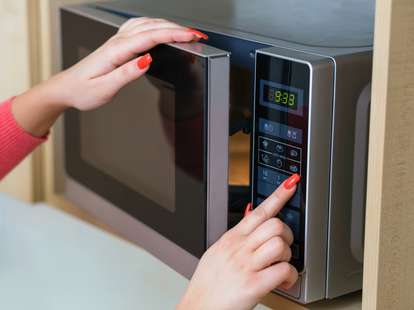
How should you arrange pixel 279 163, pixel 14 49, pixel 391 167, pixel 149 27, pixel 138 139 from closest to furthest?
1. pixel 391 167
2. pixel 279 163
3. pixel 149 27
4. pixel 138 139
5. pixel 14 49

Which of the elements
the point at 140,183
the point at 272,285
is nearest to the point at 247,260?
the point at 272,285

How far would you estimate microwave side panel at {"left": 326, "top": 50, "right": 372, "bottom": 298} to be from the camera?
29.7 inches

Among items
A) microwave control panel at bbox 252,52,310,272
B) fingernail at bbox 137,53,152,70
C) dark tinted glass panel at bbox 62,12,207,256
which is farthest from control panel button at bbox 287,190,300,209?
fingernail at bbox 137,53,152,70

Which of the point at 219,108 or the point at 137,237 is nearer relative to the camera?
the point at 219,108

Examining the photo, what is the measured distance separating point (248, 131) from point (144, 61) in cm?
14

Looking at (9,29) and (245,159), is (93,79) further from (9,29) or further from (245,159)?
(9,29)

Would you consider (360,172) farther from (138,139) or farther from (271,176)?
(138,139)

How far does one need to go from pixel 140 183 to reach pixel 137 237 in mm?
65

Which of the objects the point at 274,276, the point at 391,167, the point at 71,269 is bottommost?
the point at 71,269

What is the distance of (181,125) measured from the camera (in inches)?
34.8

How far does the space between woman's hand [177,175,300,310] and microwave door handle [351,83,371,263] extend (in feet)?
0.19

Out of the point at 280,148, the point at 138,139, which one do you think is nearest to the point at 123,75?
the point at 138,139

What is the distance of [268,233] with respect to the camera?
76 centimetres

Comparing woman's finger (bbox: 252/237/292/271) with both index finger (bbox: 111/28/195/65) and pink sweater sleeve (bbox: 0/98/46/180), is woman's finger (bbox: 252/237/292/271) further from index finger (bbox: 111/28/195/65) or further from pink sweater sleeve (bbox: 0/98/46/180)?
pink sweater sleeve (bbox: 0/98/46/180)
